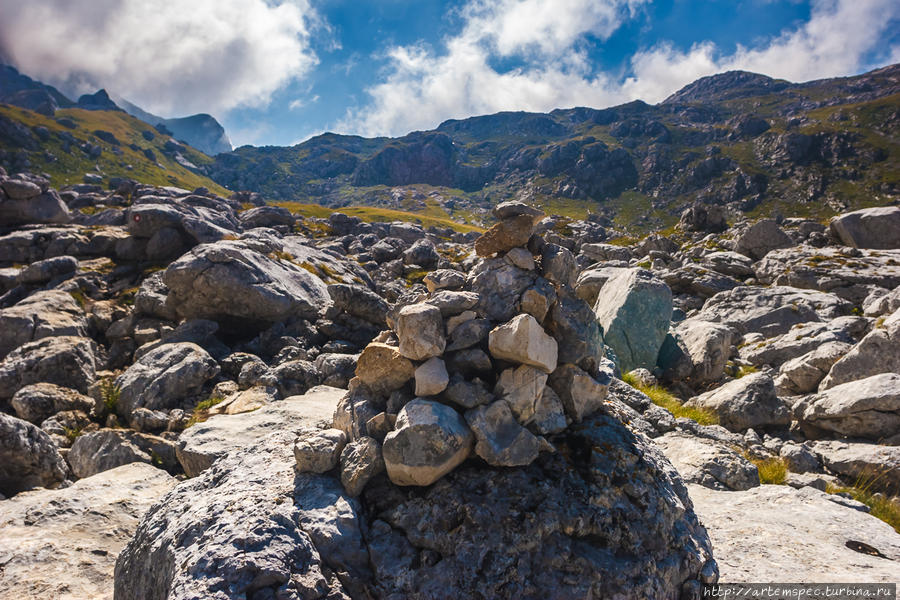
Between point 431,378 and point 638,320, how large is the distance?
58.0 feet

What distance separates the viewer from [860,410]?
13516 mm

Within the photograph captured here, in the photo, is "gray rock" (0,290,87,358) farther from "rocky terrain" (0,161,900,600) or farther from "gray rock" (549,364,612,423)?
"gray rock" (549,364,612,423)

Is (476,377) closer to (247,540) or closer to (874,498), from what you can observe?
(247,540)

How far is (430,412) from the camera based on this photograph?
588 cm

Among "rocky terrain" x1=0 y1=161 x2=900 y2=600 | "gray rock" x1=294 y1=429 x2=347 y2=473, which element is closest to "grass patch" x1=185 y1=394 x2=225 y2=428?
"rocky terrain" x1=0 y1=161 x2=900 y2=600

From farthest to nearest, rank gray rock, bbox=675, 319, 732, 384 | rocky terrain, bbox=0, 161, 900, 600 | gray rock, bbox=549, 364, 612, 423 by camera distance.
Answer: gray rock, bbox=675, 319, 732, 384, gray rock, bbox=549, 364, 612, 423, rocky terrain, bbox=0, 161, 900, 600

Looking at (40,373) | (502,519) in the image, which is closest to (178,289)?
(40,373)

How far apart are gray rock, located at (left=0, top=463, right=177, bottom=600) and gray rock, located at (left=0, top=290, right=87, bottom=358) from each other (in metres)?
17.1

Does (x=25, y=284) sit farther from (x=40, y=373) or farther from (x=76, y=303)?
(x=40, y=373)

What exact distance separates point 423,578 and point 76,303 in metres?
32.1

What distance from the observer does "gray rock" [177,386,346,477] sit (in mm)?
10164

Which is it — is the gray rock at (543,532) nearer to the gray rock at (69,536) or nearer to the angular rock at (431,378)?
the angular rock at (431,378)

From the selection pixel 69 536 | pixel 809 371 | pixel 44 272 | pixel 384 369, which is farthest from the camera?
pixel 44 272

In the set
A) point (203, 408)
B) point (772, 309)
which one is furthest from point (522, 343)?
point (772, 309)
